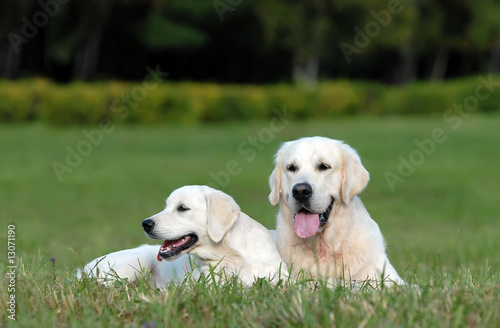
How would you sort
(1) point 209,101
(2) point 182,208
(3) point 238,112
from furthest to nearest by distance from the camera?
(3) point 238,112
(1) point 209,101
(2) point 182,208

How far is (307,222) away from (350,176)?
0.45 m

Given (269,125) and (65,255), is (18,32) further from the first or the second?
(65,255)

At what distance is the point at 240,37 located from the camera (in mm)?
50844

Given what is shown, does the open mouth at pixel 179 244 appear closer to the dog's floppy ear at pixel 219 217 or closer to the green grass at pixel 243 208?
the dog's floppy ear at pixel 219 217

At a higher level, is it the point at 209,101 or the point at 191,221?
the point at 209,101

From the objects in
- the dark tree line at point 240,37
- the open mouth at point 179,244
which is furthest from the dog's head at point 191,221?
the dark tree line at point 240,37

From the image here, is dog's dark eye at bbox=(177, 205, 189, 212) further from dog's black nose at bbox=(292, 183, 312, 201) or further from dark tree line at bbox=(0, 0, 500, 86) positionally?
dark tree line at bbox=(0, 0, 500, 86)

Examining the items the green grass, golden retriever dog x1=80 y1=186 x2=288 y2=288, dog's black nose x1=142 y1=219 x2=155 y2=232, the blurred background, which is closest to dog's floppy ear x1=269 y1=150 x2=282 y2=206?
golden retriever dog x1=80 y1=186 x2=288 y2=288

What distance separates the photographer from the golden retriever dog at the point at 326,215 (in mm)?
5512

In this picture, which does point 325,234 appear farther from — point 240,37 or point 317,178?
point 240,37

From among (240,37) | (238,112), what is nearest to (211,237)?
(238,112)

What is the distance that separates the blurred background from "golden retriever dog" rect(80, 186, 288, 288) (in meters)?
0.63

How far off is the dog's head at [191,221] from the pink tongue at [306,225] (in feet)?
1.42

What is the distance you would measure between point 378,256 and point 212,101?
2712cm
